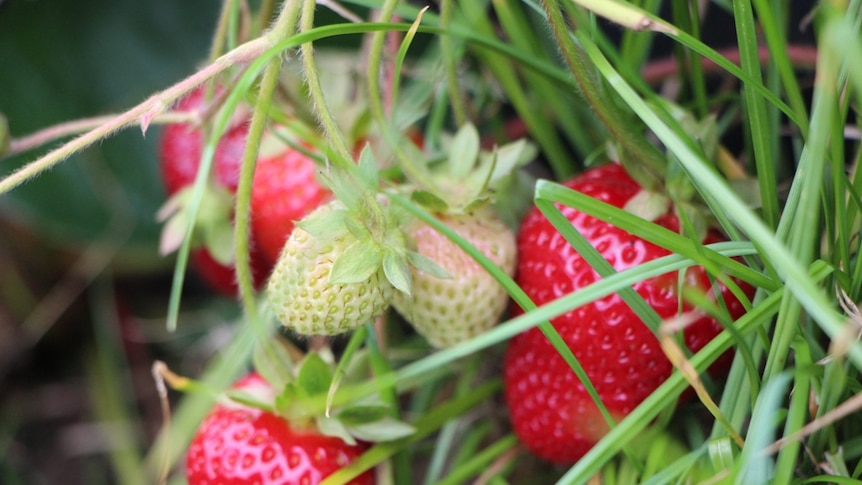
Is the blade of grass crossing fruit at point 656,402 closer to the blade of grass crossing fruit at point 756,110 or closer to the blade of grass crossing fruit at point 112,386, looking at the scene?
the blade of grass crossing fruit at point 756,110

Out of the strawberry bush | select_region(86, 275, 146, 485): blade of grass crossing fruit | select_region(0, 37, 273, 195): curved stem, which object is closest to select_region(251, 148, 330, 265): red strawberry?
the strawberry bush

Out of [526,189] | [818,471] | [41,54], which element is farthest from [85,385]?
[818,471]

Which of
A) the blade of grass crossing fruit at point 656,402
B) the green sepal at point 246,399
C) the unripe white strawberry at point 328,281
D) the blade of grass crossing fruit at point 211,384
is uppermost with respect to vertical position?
the unripe white strawberry at point 328,281

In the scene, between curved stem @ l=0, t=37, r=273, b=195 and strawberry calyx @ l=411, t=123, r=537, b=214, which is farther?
strawberry calyx @ l=411, t=123, r=537, b=214

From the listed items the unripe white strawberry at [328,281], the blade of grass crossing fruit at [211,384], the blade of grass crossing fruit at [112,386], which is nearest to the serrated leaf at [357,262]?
the unripe white strawberry at [328,281]

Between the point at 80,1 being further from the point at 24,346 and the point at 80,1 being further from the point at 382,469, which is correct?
the point at 382,469

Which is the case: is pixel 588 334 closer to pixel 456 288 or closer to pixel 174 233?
pixel 456 288

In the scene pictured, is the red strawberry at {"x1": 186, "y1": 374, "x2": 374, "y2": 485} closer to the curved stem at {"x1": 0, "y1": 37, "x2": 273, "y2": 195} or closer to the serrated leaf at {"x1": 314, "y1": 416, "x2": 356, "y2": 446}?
the serrated leaf at {"x1": 314, "y1": 416, "x2": 356, "y2": 446}
